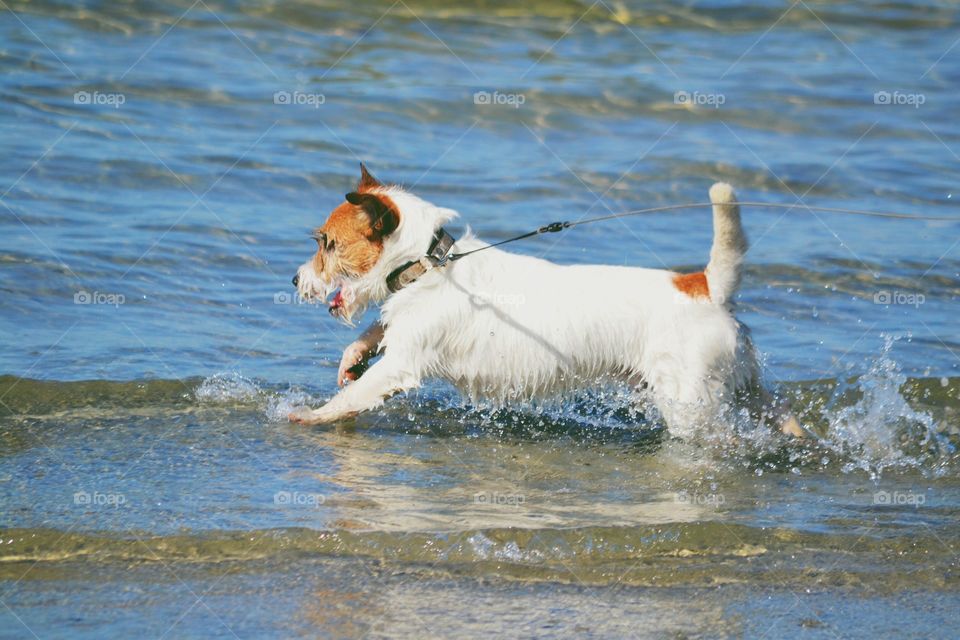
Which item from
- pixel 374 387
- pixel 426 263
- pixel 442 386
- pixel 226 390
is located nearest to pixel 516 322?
pixel 426 263

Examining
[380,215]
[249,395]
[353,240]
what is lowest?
[249,395]

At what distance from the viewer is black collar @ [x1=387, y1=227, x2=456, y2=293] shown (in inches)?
235

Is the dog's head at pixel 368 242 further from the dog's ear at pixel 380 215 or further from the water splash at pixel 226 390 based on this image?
the water splash at pixel 226 390

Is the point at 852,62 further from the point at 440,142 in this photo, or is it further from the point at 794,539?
the point at 794,539

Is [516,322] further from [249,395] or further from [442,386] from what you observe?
[249,395]

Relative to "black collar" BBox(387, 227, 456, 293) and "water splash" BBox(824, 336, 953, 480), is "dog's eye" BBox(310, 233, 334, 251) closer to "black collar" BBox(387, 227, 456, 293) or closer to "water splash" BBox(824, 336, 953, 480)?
"black collar" BBox(387, 227, 456, 293)

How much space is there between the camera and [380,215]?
5953 millimetres

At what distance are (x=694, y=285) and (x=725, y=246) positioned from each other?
300 mm

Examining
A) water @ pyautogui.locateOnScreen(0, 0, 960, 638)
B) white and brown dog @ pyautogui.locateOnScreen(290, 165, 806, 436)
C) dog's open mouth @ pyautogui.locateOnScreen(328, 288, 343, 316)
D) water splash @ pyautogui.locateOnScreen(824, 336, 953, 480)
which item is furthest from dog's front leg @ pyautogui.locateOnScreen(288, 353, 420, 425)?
water splash @ pyautogui.locateOnScreen(824, 336, 953, 480)

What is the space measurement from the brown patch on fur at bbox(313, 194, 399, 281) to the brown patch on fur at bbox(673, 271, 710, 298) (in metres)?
1.46

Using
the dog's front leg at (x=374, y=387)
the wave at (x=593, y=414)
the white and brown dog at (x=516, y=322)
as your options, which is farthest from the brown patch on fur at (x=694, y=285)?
the dog's front leg at (x=374, y=387)

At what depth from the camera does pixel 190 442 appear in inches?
221

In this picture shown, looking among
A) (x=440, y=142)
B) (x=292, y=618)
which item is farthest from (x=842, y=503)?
(x=440, y=142)

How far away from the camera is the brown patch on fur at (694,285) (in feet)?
18.4
